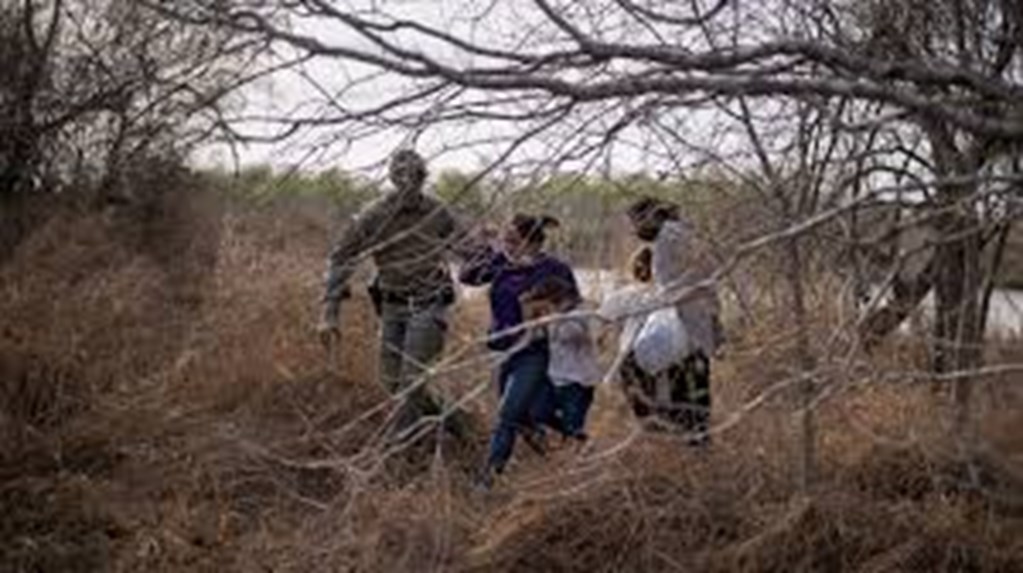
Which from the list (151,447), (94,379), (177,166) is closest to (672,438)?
(151,447)

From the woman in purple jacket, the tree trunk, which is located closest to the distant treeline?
the woman in purple jacket

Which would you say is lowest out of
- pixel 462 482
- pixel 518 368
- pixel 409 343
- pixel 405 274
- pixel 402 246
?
pixel 462 482

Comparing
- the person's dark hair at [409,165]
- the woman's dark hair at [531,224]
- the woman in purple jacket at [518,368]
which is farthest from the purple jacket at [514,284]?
the person's dark hair at [409,165]

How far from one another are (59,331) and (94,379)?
49 cm

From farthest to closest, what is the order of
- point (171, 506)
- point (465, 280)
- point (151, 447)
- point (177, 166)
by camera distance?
point (177, 166) → point (151, 447) → point (171, 506) → point (465, 280)

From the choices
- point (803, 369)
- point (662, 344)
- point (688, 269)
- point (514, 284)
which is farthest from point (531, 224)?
point (514, 284)

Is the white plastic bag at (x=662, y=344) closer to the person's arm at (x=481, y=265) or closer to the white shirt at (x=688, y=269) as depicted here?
the white shirt at (x=688, y=269)

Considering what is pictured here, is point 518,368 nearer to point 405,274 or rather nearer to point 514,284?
point 514,284

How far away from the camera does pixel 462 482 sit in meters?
8.41

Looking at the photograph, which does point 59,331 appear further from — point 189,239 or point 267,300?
point 189,239

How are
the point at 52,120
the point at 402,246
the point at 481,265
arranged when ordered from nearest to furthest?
the point at 481,265, the point at 402,246, the point at 52,120

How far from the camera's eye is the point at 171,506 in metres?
8.65

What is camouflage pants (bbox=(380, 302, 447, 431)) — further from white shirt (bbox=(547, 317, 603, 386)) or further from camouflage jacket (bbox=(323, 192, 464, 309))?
white shirt (bbox=(547, 317, 603, 386))

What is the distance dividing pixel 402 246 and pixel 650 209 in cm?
106
